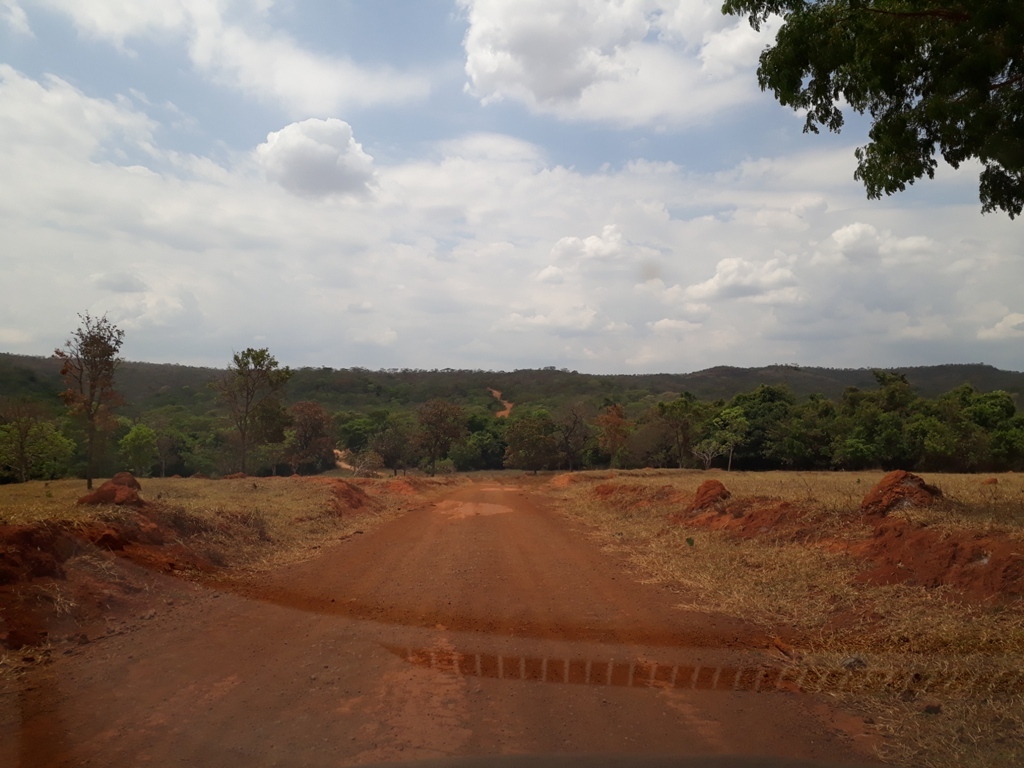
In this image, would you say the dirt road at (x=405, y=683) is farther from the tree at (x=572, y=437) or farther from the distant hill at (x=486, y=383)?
the distant hill at (x=486, y=383)

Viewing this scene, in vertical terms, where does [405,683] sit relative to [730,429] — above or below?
below

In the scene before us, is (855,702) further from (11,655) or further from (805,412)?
(805,412)

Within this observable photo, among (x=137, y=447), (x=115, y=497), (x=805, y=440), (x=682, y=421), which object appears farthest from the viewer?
(x=682, y=421)

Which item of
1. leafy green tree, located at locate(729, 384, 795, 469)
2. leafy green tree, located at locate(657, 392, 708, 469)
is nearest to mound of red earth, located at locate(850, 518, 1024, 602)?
leafy green tree, located at locate(729, 384, 795, 469)

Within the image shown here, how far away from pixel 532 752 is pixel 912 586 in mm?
6402

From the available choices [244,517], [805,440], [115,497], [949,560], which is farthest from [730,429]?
[115,497]

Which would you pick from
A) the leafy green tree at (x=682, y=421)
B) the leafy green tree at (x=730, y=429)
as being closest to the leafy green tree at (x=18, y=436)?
the leafy green tree at (x=682, y=421)

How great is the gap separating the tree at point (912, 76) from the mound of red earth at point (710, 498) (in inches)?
335

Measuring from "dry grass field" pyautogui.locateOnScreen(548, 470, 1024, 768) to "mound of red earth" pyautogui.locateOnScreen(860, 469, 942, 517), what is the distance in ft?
0.93

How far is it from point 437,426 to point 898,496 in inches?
1569

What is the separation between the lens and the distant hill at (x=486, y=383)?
73125 millimetres

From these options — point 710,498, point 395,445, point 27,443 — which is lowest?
point 395,445

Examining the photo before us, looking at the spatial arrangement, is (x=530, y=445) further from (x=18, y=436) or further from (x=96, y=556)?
(x=96, y=556)

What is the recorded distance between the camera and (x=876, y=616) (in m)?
8.01
